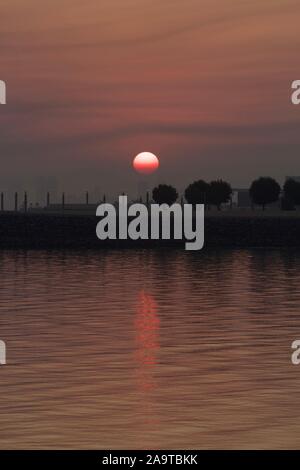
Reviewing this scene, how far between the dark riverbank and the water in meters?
80.9

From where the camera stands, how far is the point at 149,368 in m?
29.9

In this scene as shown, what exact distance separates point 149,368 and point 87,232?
112895mm

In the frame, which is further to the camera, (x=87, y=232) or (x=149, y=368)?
(x=87, y=232)

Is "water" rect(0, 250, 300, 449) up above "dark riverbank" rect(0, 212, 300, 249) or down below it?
below

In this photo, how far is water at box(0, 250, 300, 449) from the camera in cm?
2180

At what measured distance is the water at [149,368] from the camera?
71.5ft

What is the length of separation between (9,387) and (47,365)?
136 inches

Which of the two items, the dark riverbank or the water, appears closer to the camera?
the water

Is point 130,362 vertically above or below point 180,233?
below

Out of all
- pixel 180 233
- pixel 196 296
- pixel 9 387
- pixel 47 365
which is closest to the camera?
pixel 9 387

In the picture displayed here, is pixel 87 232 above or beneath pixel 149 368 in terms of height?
above

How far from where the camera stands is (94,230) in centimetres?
14288

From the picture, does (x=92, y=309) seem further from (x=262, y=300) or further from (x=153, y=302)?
(x=262, y=300)
